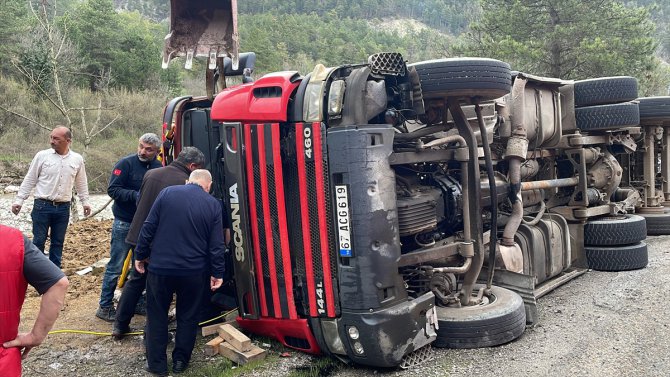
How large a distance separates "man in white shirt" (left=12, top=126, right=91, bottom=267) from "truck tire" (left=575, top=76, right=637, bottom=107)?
580cm

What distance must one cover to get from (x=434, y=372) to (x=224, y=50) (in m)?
3.32

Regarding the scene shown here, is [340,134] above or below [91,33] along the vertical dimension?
below

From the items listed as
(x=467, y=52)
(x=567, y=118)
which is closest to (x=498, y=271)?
(x=567, y=118)

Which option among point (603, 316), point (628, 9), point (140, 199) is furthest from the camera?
point (628, 9)

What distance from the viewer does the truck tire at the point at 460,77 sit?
13.0ft

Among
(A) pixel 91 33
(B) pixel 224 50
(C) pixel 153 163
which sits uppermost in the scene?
(A) pixel 91 33

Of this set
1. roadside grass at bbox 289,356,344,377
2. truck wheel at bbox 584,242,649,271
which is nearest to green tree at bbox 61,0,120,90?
truck wheel at bbox 584,242,649,271

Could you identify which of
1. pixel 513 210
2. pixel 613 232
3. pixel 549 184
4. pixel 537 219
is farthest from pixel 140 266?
pixel 613 232

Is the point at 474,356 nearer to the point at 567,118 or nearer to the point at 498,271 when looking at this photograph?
the point at 498,271

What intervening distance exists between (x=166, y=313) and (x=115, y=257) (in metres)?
1.38

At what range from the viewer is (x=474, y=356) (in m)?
3.90

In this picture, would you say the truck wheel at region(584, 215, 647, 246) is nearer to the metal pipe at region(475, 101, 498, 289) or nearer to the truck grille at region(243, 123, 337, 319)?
the metal pipe at region(475, 101, 498, 289)

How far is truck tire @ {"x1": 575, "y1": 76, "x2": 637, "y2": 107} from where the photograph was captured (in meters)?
6.64

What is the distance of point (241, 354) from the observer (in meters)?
3.95
